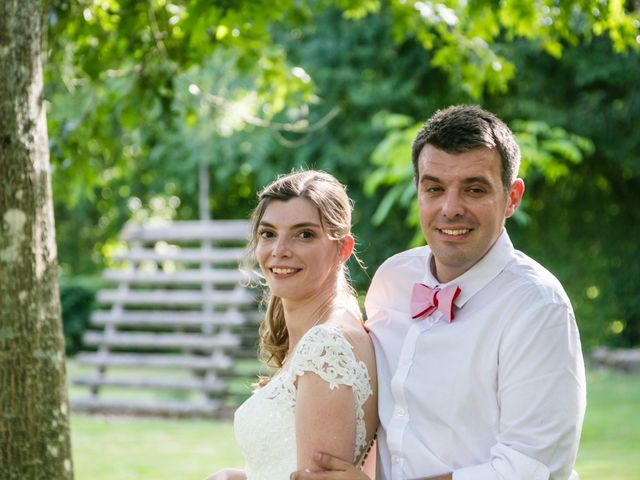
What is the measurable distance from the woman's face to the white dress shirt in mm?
312

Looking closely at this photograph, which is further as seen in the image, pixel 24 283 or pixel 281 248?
pixel 24 283

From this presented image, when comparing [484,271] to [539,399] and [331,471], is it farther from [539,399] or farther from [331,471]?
[331,471]

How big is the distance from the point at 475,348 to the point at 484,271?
23cm

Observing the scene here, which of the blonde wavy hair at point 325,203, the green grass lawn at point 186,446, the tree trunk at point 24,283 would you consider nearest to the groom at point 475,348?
the blonde wavy hair at point 325,203

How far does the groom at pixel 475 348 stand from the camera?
7.88 feet

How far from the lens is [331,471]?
2596 millimetres

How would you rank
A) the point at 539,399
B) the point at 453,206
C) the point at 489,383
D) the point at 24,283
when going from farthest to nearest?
the point at 24,283 < the point at 453,206 < the point at 489,383 < the point at 539,399

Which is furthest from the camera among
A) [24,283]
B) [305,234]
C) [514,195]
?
[24,283]

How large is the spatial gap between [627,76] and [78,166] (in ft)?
39.7

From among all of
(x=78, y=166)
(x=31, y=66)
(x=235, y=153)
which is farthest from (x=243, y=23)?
(x=235, y=153)

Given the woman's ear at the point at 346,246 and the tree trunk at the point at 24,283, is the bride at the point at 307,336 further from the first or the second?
the tree trunk at the point at 24,283

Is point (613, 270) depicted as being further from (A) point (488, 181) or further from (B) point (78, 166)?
(A) point (488, 181)

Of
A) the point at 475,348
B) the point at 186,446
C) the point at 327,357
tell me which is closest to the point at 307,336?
the point at 327,357

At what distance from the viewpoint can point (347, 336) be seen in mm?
2824
